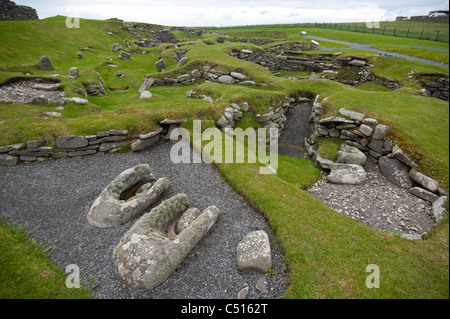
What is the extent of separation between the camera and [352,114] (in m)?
17.5

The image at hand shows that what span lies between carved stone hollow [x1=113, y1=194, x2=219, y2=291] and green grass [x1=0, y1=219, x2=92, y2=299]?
1.41 meters

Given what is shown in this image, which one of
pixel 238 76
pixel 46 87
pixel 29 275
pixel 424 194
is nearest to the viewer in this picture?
pixel 29 275

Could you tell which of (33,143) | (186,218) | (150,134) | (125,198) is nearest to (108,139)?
(150,134)

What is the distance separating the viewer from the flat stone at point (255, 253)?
7.17m

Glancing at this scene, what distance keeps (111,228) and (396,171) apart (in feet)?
55.4

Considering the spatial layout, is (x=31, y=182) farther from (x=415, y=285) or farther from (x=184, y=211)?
(x=415, y=285)

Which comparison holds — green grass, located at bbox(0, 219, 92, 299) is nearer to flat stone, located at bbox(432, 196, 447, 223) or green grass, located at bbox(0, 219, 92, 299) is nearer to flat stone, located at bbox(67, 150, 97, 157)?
flat stone, located at bbox(67, 150, 97, 157)

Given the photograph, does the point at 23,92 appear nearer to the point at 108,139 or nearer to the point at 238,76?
the point at 108,139

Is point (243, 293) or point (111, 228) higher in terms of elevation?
point (111, 228)

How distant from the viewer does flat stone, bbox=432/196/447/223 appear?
10.3 m

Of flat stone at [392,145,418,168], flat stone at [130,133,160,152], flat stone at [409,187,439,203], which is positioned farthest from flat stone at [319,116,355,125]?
flat stone at [130,133,160,152]

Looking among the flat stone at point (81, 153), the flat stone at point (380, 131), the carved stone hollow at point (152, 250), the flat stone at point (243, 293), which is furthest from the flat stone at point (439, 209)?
the flat stone at point (81, 153)
